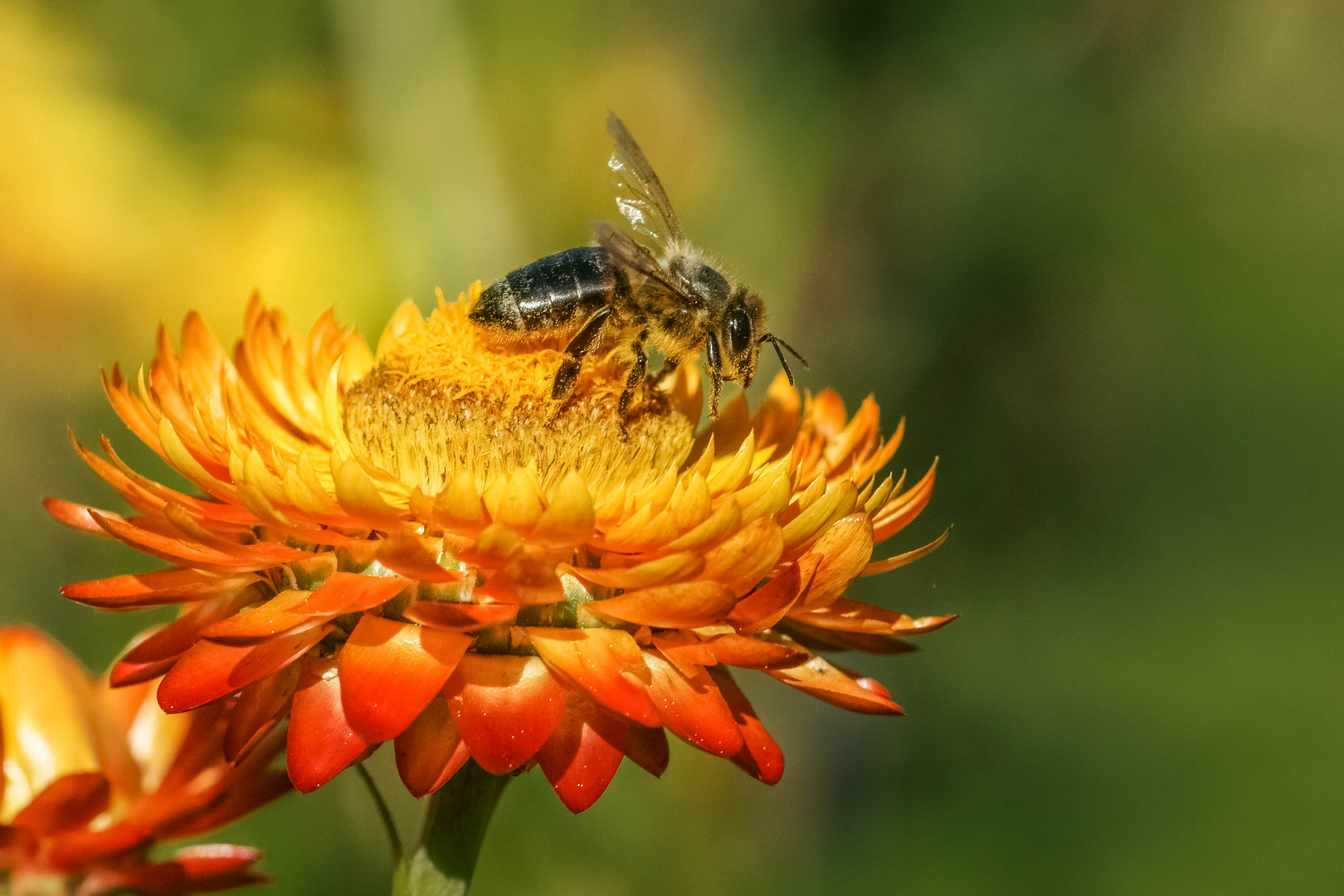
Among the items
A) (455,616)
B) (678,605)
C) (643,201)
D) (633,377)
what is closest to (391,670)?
(455,616)

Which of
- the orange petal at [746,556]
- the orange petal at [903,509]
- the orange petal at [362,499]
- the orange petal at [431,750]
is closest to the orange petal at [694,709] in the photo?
the orange petal at [746,556]

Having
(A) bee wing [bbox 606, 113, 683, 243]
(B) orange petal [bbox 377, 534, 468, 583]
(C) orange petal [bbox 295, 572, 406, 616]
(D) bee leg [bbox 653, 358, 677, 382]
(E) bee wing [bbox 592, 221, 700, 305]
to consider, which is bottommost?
(C) orange petal [bbox 295, 572, 406, 616]

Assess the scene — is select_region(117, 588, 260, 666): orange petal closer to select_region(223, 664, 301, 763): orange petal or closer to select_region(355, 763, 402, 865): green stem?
select_region(223, 664, 301, 763): orange petal

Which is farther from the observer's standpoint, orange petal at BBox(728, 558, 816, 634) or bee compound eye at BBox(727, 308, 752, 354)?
bee compound eye at BBox(727, 308, 752, 354)

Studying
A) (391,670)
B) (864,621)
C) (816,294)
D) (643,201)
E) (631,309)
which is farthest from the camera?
(816,294)

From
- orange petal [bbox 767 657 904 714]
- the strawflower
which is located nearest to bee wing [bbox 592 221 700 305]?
the strawflower

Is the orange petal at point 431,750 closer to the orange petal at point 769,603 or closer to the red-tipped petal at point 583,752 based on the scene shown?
the red-tipped petal at point 583,752

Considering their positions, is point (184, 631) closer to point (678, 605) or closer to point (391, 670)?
point (391, 670)
